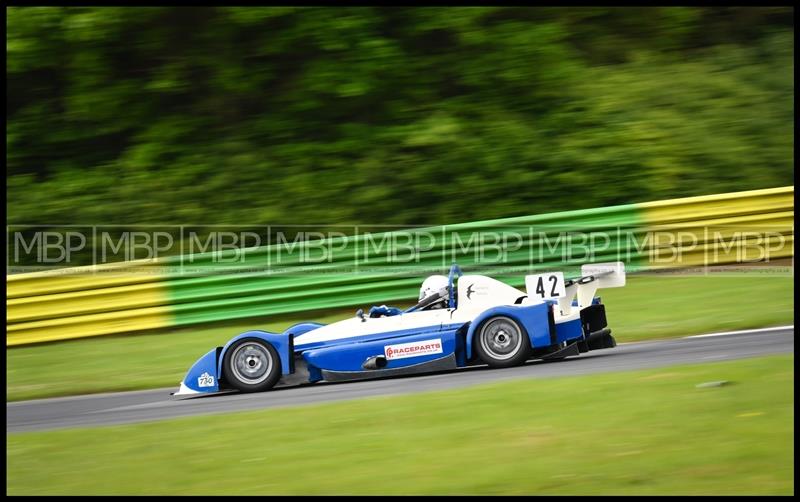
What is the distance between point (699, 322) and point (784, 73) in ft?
30.3

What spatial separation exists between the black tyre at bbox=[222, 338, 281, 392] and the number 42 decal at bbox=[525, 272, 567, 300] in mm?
2610

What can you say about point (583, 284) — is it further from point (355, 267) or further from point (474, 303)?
point (355, 267)

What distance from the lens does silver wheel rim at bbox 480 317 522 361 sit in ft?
29.1

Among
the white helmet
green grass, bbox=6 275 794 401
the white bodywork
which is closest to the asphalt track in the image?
the white bodywork

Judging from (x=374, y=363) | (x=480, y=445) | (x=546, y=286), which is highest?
(x=546, y=286)

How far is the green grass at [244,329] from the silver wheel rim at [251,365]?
4.08 feet

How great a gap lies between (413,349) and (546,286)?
4.71 ft

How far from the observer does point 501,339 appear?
8.95 meters

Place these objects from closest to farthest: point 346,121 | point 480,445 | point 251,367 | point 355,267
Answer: point 480,445, point 251,367, point 355,267, point 346,121

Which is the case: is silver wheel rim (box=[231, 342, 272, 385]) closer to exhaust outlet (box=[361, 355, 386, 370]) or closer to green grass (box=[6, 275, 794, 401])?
exhaust outlet (box=[361, 355, 386, 370])

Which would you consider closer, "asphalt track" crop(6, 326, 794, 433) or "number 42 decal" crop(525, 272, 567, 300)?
"asphalt track" crop(6, 326, 794, 433)

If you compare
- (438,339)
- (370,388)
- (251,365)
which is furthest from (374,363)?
(251,365)

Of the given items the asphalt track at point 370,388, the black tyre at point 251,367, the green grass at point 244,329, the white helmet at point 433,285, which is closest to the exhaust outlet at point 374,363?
the asphalt track at point 370,388

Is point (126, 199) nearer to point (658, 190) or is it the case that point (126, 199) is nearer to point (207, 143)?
point (207, 143)
